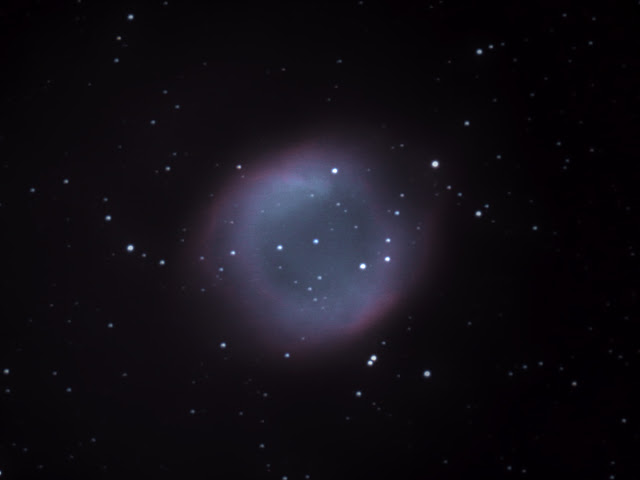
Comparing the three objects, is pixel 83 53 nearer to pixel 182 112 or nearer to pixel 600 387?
pixel 182 112

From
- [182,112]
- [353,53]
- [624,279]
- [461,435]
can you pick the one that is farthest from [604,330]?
[182,112]

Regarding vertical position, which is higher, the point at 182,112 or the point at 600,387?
the point at 182,112

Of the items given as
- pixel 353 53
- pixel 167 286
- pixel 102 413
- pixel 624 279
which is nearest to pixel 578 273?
pixel 624 279

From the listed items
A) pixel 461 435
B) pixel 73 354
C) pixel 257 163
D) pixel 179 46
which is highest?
pixel 179 46
